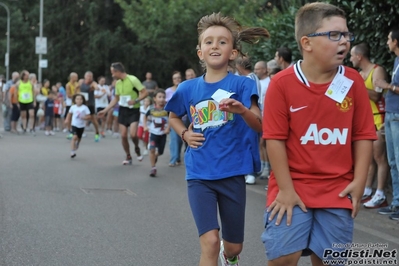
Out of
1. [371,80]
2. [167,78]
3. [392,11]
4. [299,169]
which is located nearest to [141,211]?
[371,80]

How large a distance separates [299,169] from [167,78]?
44.5 m

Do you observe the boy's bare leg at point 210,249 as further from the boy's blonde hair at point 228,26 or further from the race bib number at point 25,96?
the race bib number at point 25,96

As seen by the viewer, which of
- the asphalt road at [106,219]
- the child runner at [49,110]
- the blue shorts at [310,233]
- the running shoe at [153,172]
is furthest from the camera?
the child runner at [49,110]

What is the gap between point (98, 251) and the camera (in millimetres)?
6945

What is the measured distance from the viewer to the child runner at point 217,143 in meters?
5.10

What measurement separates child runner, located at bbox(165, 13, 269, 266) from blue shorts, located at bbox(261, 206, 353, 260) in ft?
3.34

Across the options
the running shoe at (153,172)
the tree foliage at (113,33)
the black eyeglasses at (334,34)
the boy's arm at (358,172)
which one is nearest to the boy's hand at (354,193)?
the boy's arm at (358,172)

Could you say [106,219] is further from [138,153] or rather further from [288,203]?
[138,153]

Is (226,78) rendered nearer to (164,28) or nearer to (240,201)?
(240,201)

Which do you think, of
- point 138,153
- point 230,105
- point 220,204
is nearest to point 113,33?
point 138,153

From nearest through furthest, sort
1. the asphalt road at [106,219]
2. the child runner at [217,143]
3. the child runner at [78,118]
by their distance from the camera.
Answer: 1. the child runner at [217,143]
2. the asphalt road at [106,219]
3. the child runner at [78,118]

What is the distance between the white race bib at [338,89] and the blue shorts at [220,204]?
1263 mm

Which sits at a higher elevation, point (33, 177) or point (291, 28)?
point (291, 28)

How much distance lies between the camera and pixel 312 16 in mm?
4145
